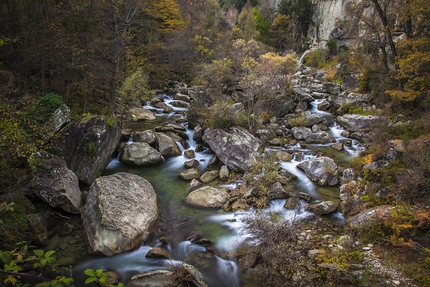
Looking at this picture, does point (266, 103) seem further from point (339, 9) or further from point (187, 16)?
point (339, 9)

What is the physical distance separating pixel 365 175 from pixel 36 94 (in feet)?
47.3

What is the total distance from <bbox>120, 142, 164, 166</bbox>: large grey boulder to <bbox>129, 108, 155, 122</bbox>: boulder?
5.36m

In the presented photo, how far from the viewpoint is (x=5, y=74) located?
10.6 m

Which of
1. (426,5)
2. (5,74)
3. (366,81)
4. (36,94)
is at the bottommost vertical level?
(366,81)

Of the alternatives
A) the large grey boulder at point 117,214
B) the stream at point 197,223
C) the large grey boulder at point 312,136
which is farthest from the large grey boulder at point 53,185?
the large grey boulder at point 312,136

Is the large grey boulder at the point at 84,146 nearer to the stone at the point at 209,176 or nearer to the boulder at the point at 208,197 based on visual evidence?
the boulder at the point at 208,197

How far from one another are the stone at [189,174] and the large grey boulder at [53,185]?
421 centimetres

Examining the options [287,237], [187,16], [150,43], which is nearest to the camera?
[287,237]

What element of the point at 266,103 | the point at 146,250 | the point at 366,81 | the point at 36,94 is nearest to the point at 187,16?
the point at 266,103

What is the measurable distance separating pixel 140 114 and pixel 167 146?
590cm

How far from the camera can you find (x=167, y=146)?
43.5 feet

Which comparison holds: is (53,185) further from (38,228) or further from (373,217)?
(373,217)

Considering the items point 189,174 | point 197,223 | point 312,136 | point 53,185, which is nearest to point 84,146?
point 53,185

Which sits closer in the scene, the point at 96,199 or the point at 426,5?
the point at 96,199
